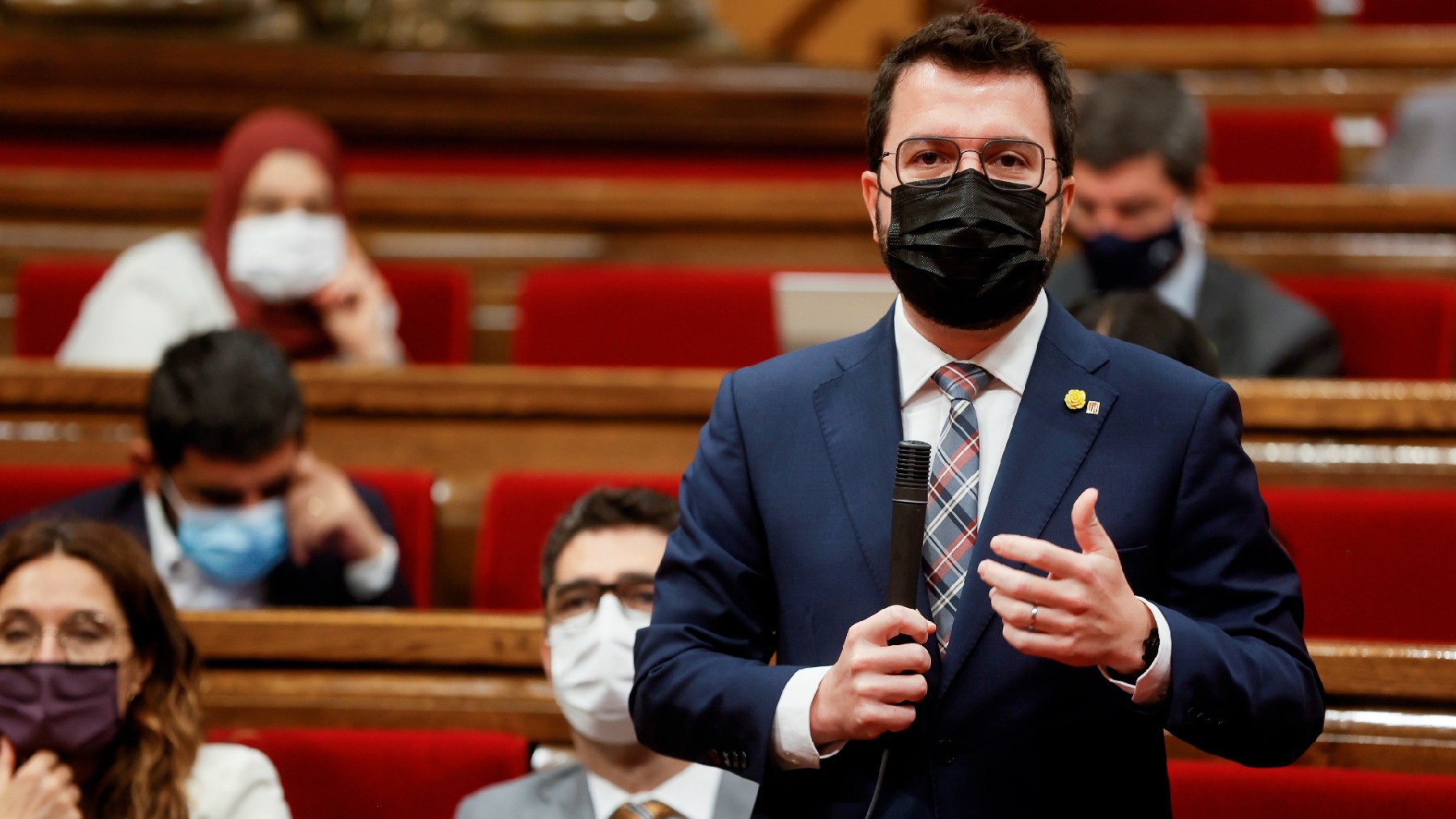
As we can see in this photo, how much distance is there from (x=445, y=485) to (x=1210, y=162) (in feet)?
2.72

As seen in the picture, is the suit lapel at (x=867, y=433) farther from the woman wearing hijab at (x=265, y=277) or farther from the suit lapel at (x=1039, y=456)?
the woman wearing hijab at (x=265, y=277)

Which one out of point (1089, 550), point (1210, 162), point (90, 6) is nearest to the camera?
point (1089, 550)

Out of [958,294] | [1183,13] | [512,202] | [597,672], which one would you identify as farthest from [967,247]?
[1183,13]

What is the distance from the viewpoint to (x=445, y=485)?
3.30 ft

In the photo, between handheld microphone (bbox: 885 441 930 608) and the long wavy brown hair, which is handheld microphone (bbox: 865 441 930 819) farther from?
the long wavy brown hair

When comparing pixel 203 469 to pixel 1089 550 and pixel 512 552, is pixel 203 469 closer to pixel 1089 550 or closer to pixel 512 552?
pixel 512 552

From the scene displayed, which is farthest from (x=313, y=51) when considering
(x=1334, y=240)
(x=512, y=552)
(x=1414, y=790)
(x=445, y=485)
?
(x=1414, y=790)

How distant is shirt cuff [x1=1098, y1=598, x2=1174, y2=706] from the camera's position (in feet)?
1.37

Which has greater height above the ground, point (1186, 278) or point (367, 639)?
point (1186, 278)

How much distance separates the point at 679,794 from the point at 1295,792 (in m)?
0.25

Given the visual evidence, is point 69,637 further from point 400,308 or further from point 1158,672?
point 400,308

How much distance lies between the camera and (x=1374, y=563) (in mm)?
823

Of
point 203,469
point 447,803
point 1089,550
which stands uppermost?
point 1089,550

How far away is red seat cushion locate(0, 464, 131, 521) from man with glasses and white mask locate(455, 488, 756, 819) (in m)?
0.36
